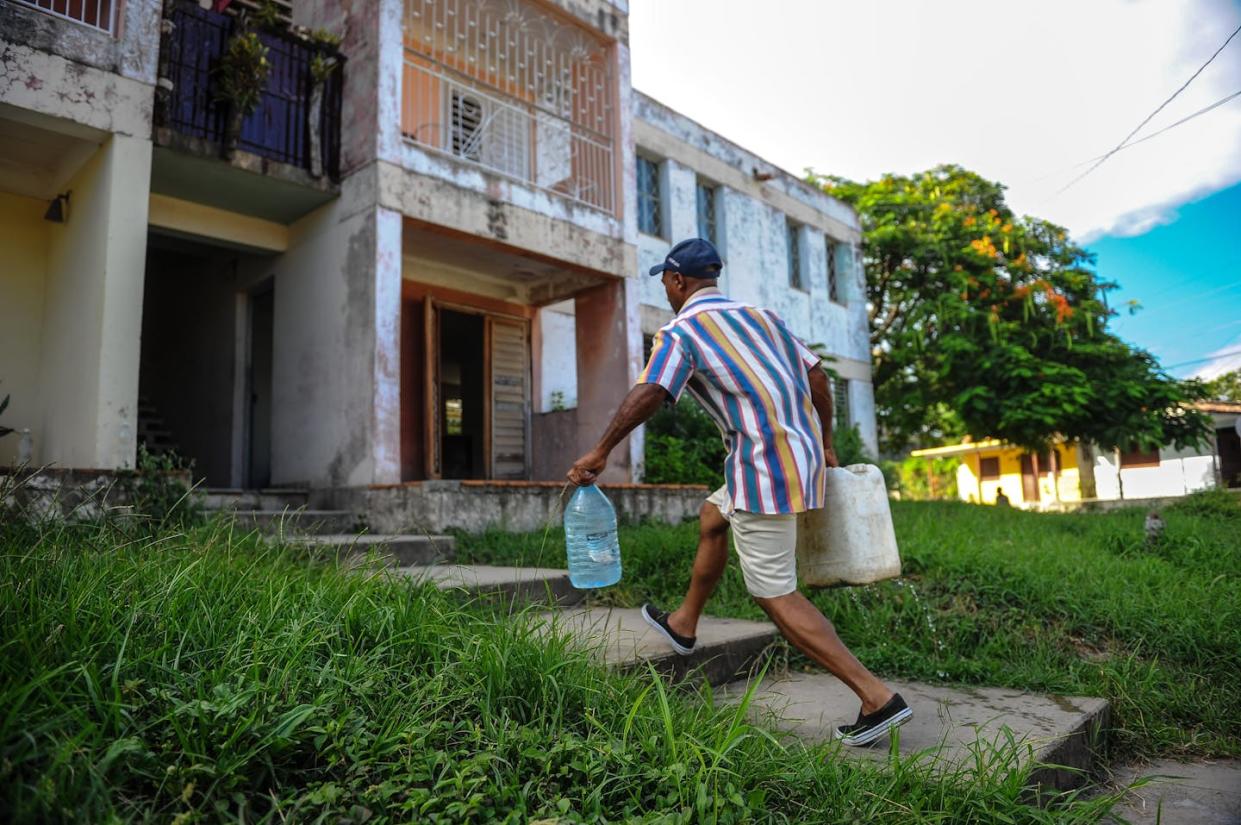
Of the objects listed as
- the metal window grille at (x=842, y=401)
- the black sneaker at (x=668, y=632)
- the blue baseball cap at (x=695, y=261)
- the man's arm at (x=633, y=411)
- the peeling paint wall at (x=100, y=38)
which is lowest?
the black sneaker at (x=668, y=632)

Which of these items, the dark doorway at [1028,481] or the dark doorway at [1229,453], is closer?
the dark doorway at [1229,453]

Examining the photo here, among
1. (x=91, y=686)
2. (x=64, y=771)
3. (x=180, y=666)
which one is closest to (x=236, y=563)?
(x=180, y=666)

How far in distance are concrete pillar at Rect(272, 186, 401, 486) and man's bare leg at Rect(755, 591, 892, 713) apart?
15.1 feet

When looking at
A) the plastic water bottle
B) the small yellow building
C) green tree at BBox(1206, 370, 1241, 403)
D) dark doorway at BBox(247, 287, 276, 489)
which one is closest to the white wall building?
dark doorway at BBox(247, 287, 276, 489)

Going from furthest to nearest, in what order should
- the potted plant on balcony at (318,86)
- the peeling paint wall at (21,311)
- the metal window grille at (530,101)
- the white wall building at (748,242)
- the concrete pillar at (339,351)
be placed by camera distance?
the white wall building at (748,242), the metal window grille at (530,101), the potted plant on balcony at (318,86), the peeling paint wall at (21,311), the concrete pillar at (339,351)

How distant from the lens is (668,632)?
3.24 m

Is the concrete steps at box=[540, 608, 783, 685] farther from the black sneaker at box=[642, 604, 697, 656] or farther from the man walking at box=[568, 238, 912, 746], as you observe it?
the man walking at box=[568, 238, 912, 746]

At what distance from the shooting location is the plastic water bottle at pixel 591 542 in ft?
11.0

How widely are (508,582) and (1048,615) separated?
2970 mm

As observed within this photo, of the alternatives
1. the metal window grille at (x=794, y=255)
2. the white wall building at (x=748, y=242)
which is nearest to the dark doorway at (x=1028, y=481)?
the white wall building at (x=748, y=242)

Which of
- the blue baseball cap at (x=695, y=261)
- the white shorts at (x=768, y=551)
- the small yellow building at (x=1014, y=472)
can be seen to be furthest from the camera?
the small yellow building at (x=1014, y=472)

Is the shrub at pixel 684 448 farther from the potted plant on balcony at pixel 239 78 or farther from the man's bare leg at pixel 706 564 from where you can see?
the man's bare leg at pixel 706 564

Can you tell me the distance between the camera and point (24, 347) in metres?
6.95

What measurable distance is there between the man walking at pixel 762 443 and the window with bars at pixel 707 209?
976cm
